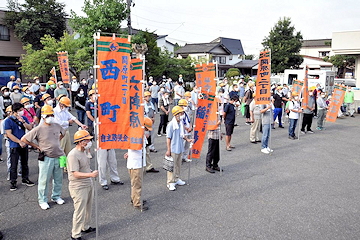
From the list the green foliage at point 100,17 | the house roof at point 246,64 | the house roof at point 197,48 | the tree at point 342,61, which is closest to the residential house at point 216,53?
the house roof at point 197,48

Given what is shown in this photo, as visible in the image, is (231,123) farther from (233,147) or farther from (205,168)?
(205,168)

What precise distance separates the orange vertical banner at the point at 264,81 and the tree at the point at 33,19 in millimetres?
22683

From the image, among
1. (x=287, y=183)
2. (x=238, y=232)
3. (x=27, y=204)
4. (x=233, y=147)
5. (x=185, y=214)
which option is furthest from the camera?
(x=233, y=147)

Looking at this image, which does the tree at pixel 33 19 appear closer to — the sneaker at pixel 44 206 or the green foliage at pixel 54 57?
the green foliage at pixel 54 57

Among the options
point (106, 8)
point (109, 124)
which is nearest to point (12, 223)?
point (109, 124)

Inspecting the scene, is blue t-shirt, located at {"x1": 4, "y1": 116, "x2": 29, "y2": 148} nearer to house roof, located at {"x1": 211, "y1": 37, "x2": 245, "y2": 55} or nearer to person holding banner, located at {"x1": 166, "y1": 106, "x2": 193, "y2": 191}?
person holding banner, located at {"x1": 166, "y1": 106, "x2": 193, "y2": 191}

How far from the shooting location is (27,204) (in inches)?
236

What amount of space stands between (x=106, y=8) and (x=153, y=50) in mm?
6777

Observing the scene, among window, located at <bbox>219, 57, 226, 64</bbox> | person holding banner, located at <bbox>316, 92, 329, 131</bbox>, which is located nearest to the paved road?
person holding banner, located at <bbox>316, 92, 329, 131</bbox>

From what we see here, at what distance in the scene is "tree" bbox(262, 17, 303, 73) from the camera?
110ft

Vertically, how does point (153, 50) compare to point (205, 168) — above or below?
above

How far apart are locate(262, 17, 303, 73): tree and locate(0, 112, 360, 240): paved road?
87.9 feet

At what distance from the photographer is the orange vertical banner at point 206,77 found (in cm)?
776

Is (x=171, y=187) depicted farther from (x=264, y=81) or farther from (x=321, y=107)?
(x=321, y=107)
